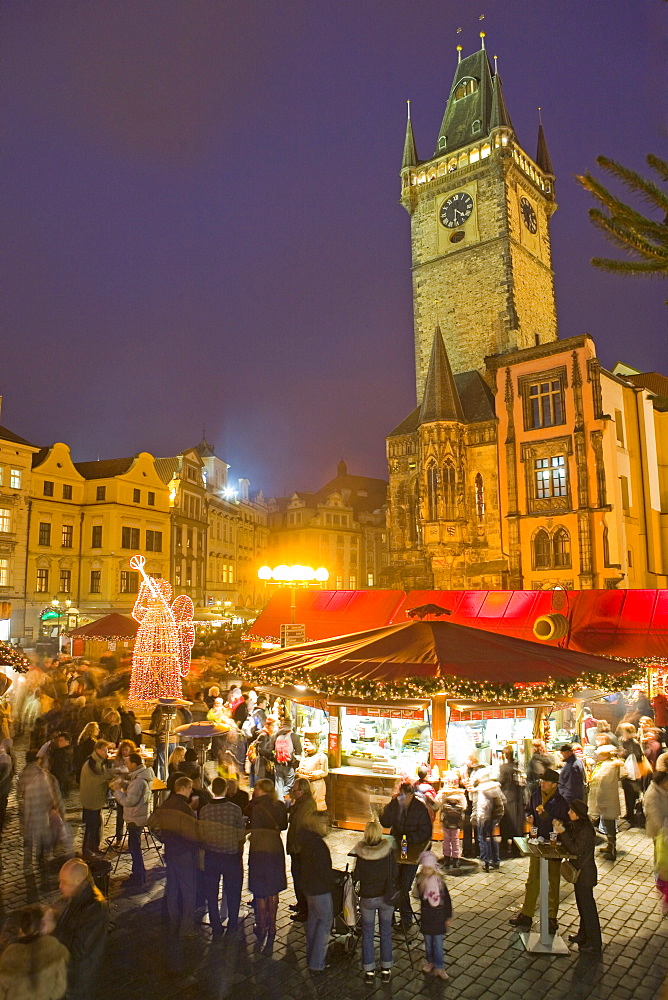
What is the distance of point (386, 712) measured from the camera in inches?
483

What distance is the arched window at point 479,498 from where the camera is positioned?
36062 millimetres

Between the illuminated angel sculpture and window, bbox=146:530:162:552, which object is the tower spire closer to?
window, bbox=146:530:162:552

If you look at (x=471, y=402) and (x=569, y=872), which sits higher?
(x=471, y=402)

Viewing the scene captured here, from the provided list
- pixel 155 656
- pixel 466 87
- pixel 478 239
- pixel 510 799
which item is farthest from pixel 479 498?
pixel 466 87

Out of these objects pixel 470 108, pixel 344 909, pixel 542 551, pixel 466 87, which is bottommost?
pixel 344 909

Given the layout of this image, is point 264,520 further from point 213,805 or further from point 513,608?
point 213,805

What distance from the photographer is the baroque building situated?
33125 mm

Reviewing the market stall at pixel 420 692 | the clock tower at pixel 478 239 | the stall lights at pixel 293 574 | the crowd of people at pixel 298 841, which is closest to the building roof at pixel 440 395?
the clock tower at pixel 478 239

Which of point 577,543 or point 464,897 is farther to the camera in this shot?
point 577,543

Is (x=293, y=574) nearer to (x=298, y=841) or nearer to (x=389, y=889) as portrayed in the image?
(x=298, y=841)

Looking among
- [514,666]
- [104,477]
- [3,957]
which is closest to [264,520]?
[104,477]

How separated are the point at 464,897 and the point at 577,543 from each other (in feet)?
85.3

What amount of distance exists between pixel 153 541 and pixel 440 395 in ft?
77.9

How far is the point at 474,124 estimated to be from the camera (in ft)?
150
